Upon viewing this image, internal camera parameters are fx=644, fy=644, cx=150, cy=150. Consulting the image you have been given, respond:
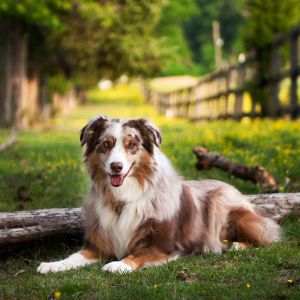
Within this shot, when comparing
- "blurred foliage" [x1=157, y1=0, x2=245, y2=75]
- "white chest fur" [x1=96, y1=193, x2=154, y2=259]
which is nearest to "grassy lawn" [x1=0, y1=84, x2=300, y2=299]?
"white chest fur" [x1=96, y1=193, x2=154, y2=259]

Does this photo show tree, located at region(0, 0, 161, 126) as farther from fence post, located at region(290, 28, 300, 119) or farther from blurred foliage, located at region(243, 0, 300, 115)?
fence post, located at region(290, 28, 300, 119)

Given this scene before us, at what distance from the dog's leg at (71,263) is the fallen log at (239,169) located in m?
3.38

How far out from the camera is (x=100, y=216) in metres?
6.43

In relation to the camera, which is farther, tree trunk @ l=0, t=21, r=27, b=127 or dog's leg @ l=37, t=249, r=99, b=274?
tree trunk @ l=0, t=21, r=27, b=127

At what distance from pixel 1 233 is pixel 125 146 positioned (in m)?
1.65

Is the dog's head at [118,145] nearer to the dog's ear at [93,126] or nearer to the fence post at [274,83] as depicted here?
the dog's ear at [93,126]

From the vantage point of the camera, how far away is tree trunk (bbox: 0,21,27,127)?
89.1ft

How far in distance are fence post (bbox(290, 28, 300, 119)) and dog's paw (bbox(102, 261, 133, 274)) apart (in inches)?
492

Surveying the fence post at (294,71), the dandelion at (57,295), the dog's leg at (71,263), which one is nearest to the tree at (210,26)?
the fence post at (294,71)

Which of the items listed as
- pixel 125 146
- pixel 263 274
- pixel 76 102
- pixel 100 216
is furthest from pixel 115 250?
pixel 76 102

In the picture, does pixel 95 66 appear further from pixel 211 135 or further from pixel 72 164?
pixel 72 164

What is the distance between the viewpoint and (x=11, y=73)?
27.4 meters

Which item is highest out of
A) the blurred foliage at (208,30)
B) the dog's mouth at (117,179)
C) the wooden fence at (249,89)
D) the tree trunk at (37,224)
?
the blurred foliage at (208,30)

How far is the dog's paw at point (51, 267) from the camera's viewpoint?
5.96 m
